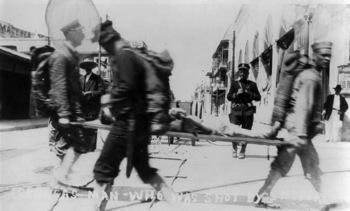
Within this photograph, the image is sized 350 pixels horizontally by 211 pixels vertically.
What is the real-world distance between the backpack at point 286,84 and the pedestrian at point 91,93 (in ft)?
5.46

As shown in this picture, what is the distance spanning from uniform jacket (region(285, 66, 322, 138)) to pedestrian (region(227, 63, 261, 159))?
0.37 metres

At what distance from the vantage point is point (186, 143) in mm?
3938

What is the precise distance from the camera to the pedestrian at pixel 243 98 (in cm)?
361

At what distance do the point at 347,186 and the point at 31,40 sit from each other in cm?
352

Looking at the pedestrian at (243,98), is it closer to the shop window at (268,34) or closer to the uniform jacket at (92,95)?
the shop window at (268,34)

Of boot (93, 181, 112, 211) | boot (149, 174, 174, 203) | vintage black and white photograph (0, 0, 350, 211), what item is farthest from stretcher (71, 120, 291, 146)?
boot (93, 181, 112, 211)

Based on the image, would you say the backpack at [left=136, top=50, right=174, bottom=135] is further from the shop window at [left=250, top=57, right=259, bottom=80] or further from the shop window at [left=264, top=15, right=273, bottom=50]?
the shop window at [left=264, top=15, right=273, bottom=50]

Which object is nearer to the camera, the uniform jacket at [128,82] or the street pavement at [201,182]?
the uniform jacket at [128,82]

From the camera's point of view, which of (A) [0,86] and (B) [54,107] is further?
(A) [0,86]

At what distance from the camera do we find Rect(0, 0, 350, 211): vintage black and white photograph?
340 cm

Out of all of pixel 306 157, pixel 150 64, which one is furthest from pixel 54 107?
pixel 306 157

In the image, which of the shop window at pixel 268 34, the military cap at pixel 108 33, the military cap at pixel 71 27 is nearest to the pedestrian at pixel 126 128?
the military cap at pixel 108 33

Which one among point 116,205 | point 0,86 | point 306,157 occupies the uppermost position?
point 0,86

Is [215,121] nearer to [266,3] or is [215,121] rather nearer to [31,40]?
[266,3]
